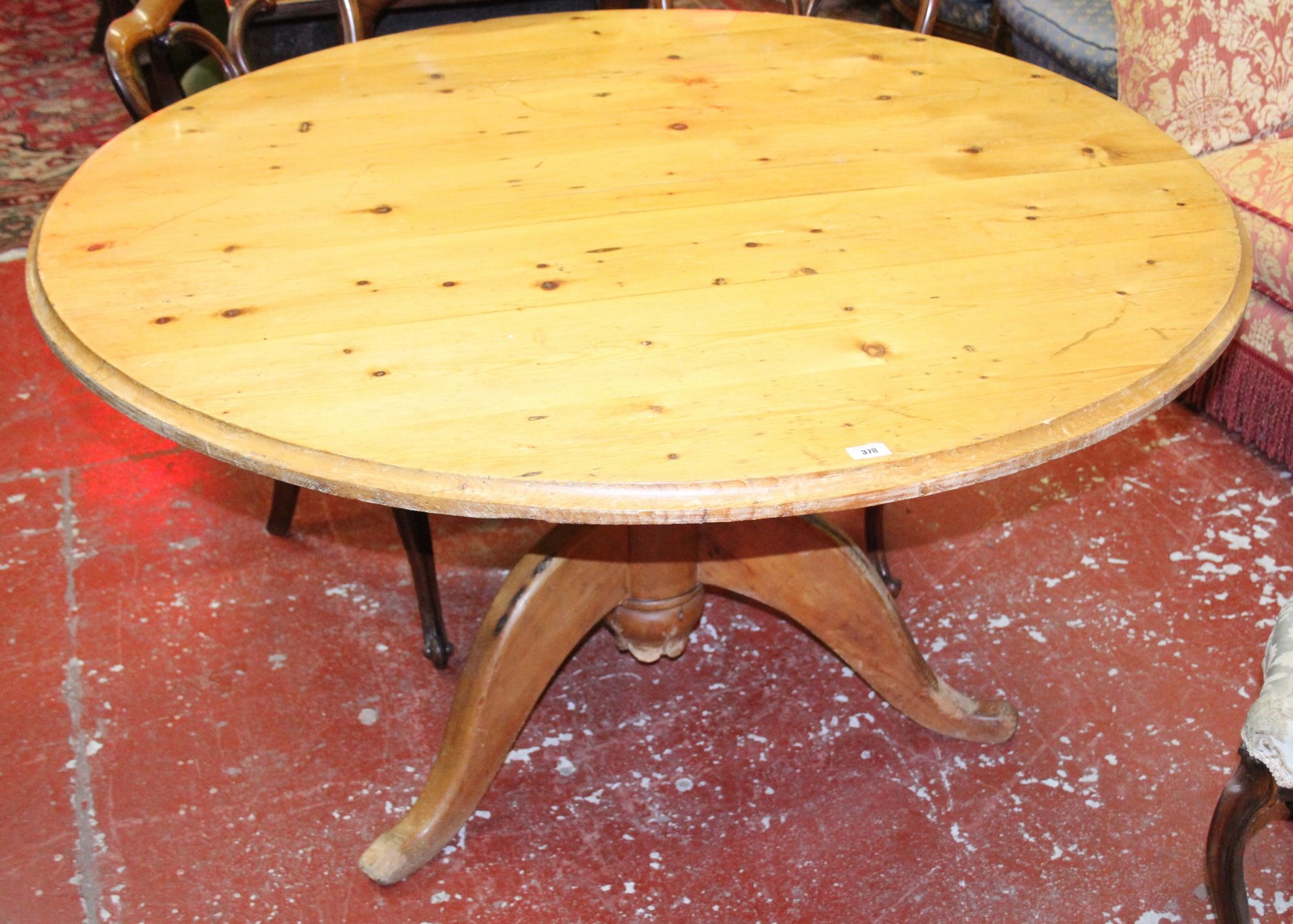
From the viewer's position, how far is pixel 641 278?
3.78ft

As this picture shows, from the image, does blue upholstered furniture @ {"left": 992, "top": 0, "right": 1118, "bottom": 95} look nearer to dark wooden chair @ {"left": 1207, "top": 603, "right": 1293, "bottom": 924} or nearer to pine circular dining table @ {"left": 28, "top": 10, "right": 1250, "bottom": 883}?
pine circular dining table @ {"left": 28, "top": 10, "right": 1250, "bottom": 883}

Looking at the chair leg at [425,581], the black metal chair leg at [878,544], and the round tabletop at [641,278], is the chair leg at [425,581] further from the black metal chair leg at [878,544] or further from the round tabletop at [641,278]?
the black metal chair leg at [878,544]

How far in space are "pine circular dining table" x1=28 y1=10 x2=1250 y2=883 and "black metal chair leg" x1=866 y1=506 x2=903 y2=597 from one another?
0.98 ft

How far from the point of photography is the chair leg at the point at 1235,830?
3.77 ft

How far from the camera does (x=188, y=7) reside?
269cm

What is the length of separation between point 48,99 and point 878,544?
321 cm

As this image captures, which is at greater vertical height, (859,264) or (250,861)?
(859,264)

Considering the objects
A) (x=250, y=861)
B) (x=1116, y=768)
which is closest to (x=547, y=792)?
(x=250, y=861)

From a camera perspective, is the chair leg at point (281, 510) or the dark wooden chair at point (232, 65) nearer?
the dark wooden chair at point (232, 65)

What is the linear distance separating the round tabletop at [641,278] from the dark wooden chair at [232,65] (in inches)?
3.9

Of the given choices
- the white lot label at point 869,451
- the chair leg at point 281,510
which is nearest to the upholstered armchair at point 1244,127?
the white lot label at point 869,451

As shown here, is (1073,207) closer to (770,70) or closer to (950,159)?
(950,159)

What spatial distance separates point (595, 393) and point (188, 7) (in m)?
2.18

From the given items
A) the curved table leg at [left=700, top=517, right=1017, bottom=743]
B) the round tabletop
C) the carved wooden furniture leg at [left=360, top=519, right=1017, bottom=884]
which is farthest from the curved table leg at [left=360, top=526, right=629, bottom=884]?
the round tabletop
